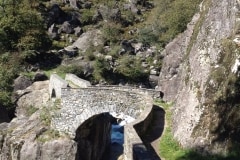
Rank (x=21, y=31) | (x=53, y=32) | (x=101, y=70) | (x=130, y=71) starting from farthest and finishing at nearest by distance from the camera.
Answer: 1. (x=53, y=32)
2. (x=21, y=31)
3. (x=130, y=71)
4. (x=101, y=70)

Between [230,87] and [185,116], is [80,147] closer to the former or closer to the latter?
[185,116]

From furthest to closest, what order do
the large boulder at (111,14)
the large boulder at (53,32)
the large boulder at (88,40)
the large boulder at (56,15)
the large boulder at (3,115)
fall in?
the large boulder at (111,14) → the large boulder at (56,15) → the large boulder at (53,32) → the large boulder at (88,40) → the large boulder at (3,115)

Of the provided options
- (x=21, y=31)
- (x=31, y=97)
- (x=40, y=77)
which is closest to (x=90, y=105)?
(x=31, y=97)

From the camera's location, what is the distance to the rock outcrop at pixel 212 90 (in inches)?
790

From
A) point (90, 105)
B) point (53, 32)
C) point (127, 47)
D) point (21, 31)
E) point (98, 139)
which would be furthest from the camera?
point (53, 32)

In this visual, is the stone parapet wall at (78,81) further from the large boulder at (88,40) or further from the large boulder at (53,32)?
the large boulder at (53,32)

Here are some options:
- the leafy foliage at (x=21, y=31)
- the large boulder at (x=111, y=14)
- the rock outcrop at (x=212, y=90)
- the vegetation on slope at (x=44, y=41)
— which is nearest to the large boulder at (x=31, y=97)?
the vegetation on slope at (x=44, y=41)

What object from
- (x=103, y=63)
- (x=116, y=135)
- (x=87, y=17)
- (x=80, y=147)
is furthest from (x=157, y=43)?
(x=80, y=147)

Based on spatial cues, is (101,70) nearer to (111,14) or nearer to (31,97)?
(31,97)

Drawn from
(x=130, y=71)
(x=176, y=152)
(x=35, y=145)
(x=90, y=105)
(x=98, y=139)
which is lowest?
(x=98, y=139)

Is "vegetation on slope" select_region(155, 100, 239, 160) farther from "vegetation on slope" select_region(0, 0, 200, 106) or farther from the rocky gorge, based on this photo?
"vegetation on slope" select_region(0, 0, 200, 106)

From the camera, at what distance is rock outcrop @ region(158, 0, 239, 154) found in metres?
20.1

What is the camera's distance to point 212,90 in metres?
20.8

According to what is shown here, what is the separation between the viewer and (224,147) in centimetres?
1958
